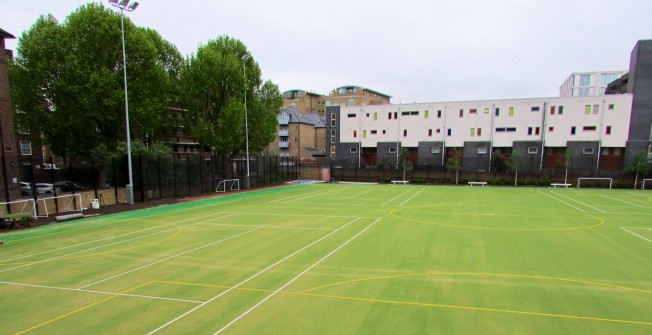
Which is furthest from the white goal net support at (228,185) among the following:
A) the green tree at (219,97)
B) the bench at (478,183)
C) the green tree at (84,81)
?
the bench at (478,183)

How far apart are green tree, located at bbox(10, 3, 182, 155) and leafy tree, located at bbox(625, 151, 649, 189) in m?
52.5

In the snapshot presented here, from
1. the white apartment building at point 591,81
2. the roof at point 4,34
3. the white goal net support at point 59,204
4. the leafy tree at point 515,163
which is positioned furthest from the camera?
the white apartment building at point 591,81

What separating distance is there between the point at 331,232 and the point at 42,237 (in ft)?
40.8

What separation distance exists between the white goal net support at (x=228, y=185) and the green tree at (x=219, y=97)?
340 centimetres

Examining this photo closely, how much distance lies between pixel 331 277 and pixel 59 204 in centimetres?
1939

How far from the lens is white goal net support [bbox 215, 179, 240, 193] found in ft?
106

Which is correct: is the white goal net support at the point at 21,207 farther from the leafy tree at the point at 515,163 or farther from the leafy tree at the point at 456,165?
the leafy tree at the point at 515,163

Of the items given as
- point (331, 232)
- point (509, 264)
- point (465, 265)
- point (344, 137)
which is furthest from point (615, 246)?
point (344, 137)

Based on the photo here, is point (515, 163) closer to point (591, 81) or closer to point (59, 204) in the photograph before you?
point (59, 204)

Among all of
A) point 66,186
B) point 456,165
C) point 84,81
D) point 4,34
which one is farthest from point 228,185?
point 456,165

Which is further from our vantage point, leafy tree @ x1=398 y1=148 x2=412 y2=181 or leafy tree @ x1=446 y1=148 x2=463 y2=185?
leafy tree @ x1=398 y1=148 x2=412 y2=181

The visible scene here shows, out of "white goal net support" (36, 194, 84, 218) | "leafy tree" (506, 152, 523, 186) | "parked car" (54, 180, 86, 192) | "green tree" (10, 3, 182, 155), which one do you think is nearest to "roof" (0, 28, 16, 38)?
"green tree" (10, 3, 182, 155)

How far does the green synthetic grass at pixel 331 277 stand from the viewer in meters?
6.32

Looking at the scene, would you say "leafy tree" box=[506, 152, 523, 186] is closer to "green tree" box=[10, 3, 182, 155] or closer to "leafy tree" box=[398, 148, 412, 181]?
"leafy tree" box=[398, 148, 412, 181]
